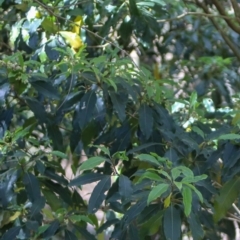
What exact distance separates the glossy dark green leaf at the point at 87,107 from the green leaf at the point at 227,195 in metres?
0.56

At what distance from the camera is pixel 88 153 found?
2.81 m

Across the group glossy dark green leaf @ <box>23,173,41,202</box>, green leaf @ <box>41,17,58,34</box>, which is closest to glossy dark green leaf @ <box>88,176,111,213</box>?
glossy dark green leaf @ <box>23,173,41,202</box>

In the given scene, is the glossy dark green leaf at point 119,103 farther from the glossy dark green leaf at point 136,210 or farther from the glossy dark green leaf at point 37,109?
the glossy dark green leaf at point 136,210

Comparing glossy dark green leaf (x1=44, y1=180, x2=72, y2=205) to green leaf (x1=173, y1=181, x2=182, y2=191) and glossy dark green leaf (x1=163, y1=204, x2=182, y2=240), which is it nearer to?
glossy dark green leaf (x1=163, y1=204, x2=182, y2=240)

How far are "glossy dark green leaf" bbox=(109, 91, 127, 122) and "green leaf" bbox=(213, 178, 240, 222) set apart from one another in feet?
1.47

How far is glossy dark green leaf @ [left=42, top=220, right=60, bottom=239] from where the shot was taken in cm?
223

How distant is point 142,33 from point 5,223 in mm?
1324

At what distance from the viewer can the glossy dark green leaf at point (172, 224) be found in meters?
1.88

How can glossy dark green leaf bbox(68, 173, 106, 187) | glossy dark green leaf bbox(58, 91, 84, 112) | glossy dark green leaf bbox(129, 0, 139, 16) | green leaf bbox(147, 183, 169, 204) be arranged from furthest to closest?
glossy dark green leaf bbox(129, 0, 139, 16), glossy dark green leaf bbox(58, 91, 84, 112), glossy dark green leaf bbox(68, 173, 106, 187), green leaf bbox(147, 183, 169, 204)

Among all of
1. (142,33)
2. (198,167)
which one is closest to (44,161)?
(198,167)

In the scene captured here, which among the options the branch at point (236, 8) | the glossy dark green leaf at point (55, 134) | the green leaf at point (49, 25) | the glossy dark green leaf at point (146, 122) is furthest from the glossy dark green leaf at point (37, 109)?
the branch at point (236, 8)

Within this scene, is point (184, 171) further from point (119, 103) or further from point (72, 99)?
point (72, 99)

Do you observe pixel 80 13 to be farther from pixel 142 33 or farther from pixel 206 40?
pixel 206 40

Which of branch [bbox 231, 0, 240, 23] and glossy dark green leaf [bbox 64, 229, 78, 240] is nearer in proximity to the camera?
glossy dark green leaf [bbox 64, 229, 78, 240]
